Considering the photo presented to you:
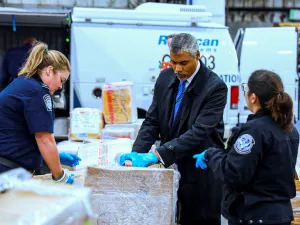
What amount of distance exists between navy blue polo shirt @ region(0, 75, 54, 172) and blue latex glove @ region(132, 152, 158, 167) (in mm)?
543

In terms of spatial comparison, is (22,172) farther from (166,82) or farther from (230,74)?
(230,74)

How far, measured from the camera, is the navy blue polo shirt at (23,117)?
9.27ft

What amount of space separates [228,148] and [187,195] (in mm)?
604

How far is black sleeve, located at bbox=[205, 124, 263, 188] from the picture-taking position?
2572mm

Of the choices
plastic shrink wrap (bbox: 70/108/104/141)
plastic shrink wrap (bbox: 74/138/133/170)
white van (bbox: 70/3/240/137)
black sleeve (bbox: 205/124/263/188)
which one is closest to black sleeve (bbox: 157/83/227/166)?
black sleeve (bbox: 205/124/263/188)

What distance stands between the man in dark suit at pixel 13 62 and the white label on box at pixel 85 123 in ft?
6.40

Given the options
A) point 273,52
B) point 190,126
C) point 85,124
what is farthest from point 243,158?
point 273,52

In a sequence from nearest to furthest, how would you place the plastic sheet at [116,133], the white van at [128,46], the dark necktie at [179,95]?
the dark necktie at [179,95] < the plastic sheet at [116,133] < the white van at [128,46]

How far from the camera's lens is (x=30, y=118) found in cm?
281

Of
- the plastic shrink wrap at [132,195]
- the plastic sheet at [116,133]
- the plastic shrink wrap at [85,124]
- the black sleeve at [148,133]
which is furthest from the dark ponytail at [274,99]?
the plastic shrink wrap at [85,124]

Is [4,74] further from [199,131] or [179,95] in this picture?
[199,131]

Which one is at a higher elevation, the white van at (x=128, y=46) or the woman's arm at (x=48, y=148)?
the white van at (x=128, y=46)

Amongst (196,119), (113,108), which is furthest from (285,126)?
(113,108)

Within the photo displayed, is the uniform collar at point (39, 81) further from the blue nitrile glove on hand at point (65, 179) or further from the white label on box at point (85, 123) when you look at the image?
the white label on box at point (85, 123)
